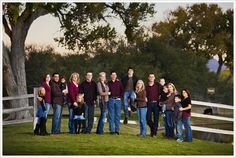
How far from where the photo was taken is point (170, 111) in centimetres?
1305

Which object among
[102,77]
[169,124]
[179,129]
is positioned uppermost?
[102,77]

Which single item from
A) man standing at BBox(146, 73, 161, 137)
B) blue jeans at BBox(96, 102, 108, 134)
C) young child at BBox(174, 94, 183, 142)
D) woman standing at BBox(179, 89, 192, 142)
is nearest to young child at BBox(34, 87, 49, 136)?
blue jeans at BBox(96, 102, 108, 134)

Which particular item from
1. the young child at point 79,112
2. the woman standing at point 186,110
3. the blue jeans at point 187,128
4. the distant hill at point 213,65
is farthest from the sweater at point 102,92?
the distant hill at point 213,65

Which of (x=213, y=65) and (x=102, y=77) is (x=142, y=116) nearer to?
(x=102, y=77)

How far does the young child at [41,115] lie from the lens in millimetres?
12823

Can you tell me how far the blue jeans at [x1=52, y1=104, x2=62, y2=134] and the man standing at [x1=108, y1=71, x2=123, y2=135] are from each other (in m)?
1.05

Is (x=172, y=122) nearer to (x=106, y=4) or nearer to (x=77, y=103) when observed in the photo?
(x=77, y=103)

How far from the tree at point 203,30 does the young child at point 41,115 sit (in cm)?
791

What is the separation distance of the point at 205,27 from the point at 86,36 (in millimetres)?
5018

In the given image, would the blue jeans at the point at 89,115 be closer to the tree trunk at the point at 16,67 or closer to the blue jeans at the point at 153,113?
the blue jeans at the point at 153,113

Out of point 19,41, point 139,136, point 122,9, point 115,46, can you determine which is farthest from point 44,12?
point 139,136

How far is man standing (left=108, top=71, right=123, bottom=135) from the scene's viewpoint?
12898mm

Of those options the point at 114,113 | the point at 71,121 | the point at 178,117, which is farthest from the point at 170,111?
the point at 71,121

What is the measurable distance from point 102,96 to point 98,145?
1.09 m
